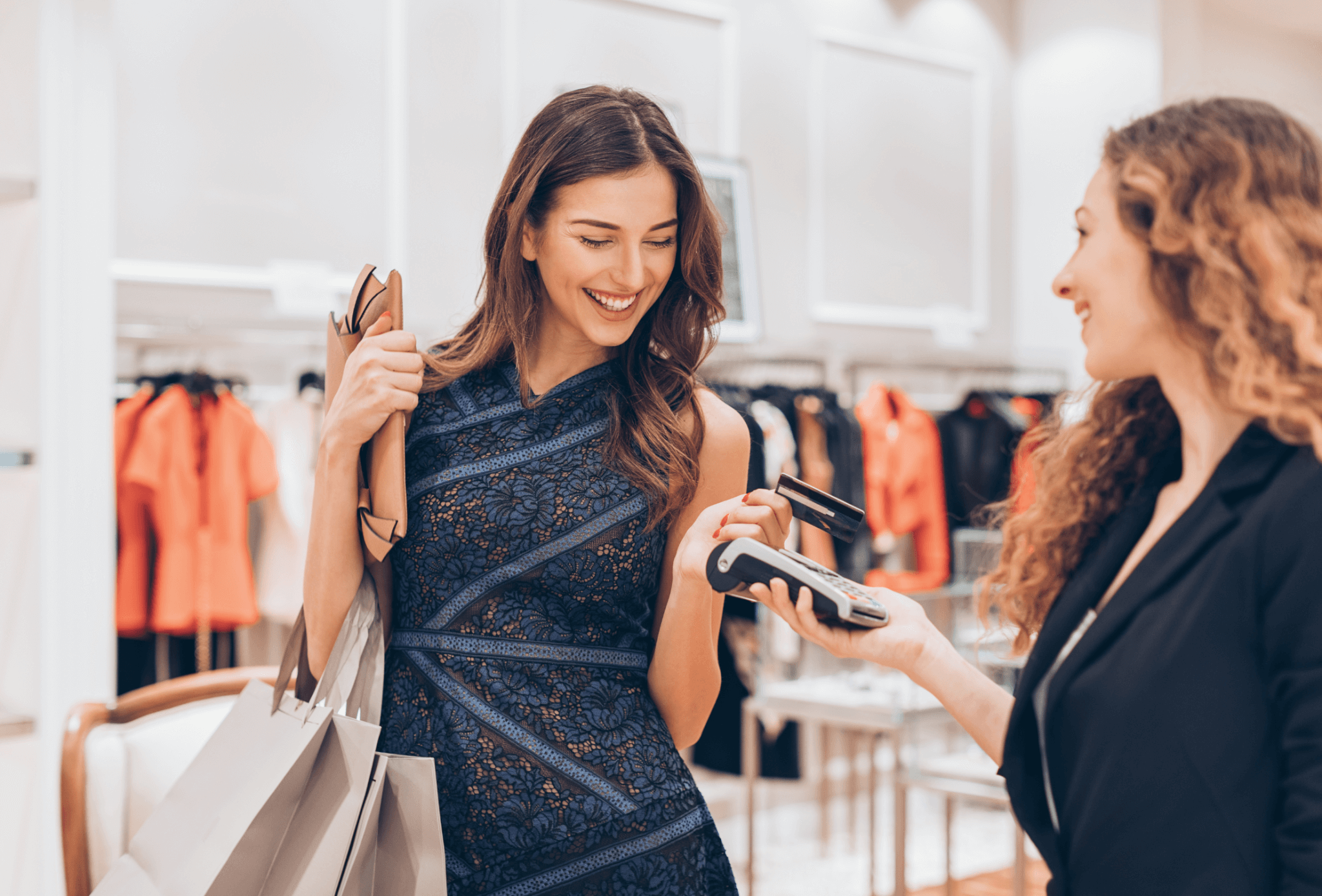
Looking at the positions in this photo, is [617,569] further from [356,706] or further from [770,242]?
[770,242]

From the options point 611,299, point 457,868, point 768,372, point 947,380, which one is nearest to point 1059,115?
point 947,380

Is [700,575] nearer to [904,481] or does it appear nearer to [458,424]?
[458,424]

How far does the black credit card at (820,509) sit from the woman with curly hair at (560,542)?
2cm

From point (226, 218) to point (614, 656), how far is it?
3257mm

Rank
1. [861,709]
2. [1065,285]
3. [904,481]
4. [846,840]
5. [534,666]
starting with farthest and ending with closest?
[904,481] < [846,840] < [861,709] < [534,666] < [1065,285]

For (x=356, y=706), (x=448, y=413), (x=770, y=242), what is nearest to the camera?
(x=356, y=706)

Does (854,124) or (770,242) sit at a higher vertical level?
(854,124)

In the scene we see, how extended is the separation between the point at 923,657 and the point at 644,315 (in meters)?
0.54

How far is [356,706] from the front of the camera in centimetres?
Answer: 117

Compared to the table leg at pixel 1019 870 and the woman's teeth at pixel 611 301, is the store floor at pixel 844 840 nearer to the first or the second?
the table leg at pixel 1019 870

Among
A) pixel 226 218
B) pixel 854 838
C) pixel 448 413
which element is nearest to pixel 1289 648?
pixel 448 413

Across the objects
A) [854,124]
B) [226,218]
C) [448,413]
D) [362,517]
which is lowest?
[362,517]

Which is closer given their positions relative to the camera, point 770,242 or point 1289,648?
point 1289,648

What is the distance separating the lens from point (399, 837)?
1.10m
